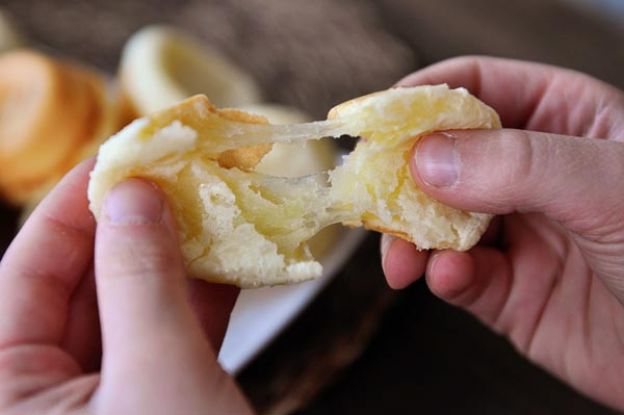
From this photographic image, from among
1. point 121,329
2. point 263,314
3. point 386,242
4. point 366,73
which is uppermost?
point 121,329

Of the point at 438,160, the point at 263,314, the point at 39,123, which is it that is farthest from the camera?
the point at 39,123

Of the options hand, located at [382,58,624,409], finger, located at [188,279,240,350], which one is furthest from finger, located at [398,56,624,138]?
finger, located at [188,279,240,350]

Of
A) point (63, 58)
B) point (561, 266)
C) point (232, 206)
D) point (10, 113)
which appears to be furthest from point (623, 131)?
point (63, 58)

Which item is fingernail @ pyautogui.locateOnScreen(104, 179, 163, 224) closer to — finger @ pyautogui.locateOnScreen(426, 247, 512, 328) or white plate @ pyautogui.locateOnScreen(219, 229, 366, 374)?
finger @ pyautogui.locateOnScreen(426, 247, 512, 328)

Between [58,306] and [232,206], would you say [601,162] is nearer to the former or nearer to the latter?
[232,206]

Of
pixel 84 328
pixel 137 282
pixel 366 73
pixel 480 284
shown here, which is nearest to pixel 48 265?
pixel 84 328

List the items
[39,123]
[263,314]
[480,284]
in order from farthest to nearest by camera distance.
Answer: [39,123] < [263,314] < [480,284]

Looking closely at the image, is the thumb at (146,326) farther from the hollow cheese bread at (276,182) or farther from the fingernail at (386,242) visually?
the fingernail at (386,242)

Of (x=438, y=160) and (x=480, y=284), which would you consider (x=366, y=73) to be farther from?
(x=438, y=160)
